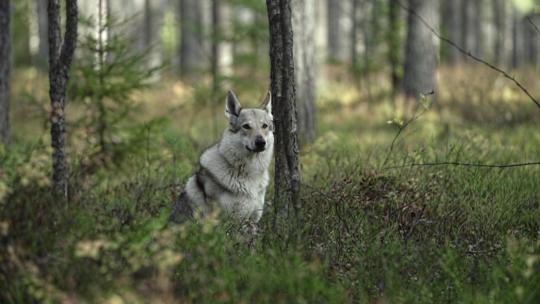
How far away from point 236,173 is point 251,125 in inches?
18.3

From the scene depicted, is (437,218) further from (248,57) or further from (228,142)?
(248,57)

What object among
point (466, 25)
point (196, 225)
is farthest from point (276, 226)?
point (466, 25)

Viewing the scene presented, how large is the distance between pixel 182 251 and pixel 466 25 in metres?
36.3

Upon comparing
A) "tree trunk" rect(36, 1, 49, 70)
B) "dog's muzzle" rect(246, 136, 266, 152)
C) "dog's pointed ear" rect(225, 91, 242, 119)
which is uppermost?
"tree trunk" rect(36, 1, 49, 70)

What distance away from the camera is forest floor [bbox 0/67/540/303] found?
3.96 metres

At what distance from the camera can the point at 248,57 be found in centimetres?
1438

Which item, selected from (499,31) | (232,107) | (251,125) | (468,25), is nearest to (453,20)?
(468,25)

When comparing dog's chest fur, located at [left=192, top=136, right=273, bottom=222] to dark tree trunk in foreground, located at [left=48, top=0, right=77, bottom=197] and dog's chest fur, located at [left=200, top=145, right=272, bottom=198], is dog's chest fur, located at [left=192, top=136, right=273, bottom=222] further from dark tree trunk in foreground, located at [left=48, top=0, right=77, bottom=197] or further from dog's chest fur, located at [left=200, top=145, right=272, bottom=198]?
dark tree trunk in foreground, located at [left=48, top=0, right=77, bottom=197]

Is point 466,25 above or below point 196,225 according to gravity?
above

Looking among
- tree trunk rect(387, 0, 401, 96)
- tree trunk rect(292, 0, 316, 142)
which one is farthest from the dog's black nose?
tree trunk rect(387, 0, 401, 96)

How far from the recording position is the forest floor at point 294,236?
3955 mm

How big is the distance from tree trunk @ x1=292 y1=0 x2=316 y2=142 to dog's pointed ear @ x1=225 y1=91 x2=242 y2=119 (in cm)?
347

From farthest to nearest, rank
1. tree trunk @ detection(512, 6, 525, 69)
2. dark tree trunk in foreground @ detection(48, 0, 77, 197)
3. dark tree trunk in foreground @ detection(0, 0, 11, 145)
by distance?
1. tree trunk @ detection(512, 6, 525, 69)
2. dark tree trunk in foreground @ detection(0, 0, 11, 145)
3. dark tree trunk in foreground @ detection(48, 0, 77, 197)

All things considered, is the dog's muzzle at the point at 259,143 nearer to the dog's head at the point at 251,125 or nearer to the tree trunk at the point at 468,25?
the dog's head at the point at 251,125
